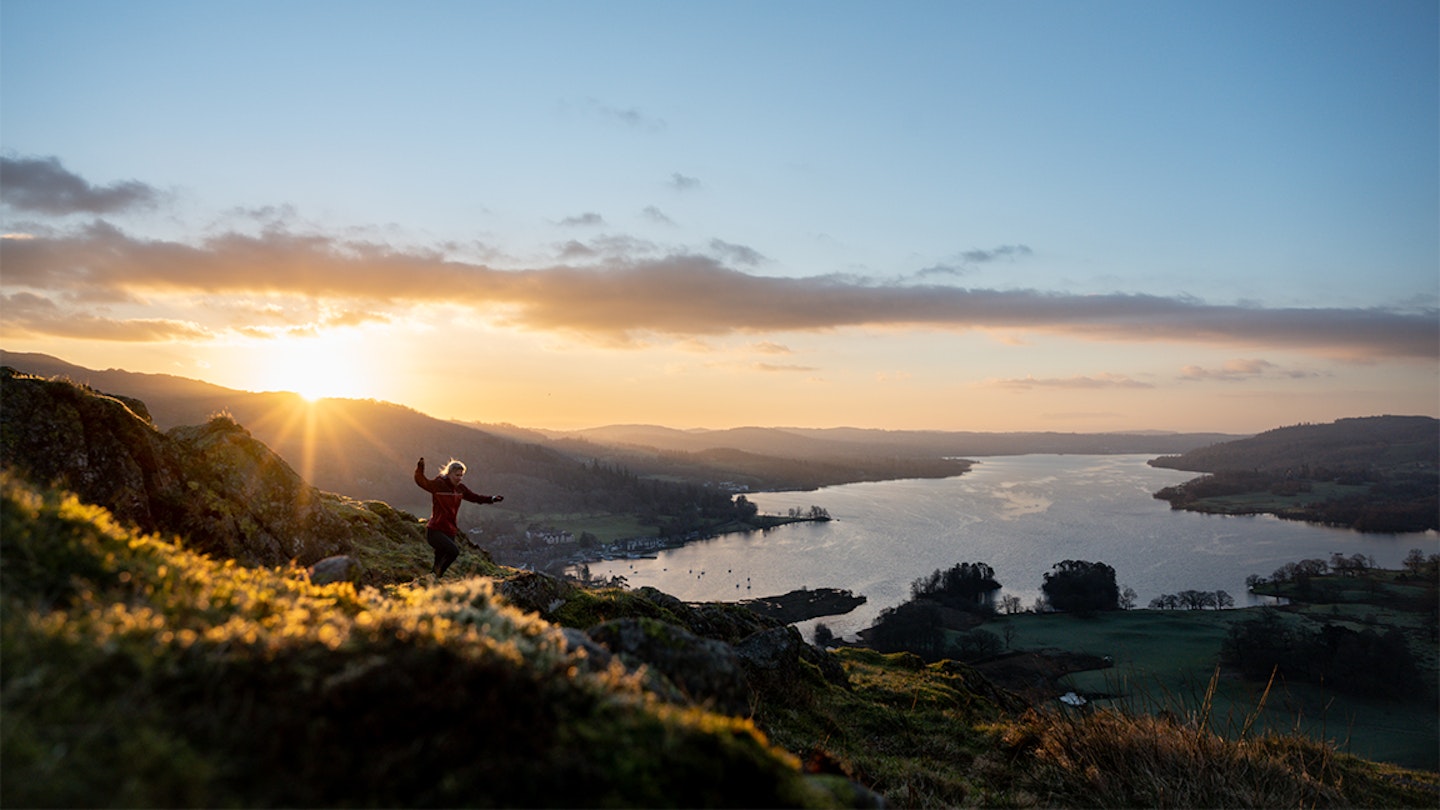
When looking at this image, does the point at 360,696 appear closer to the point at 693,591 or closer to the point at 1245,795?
the point at 1245,795

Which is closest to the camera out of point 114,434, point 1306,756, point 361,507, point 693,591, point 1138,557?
point 114,434

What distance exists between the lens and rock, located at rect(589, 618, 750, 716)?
620 centimetres

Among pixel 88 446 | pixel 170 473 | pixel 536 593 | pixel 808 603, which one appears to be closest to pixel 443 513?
pixel 536 593

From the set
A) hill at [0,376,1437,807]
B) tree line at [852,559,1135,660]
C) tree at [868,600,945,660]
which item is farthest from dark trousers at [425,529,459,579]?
tree at [868,600,945,660]

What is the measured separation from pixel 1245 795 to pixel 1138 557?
15882 cm

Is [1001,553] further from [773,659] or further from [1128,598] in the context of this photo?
[773,659]

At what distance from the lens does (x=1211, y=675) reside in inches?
1806

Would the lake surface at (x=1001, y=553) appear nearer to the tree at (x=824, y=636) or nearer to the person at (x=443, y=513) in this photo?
the tree at (x=824, y=636)

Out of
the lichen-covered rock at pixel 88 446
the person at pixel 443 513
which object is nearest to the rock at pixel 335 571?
the lichen-covered rock at pixel 88 446

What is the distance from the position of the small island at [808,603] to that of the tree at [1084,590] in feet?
99.3

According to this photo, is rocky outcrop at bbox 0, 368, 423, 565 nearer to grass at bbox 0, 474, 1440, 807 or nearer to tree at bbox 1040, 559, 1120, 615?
grass at bbox 0, 474, 1440, 807

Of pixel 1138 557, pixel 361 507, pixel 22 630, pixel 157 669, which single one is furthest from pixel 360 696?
pixel 1138 557

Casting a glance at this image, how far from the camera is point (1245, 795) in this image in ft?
32.5

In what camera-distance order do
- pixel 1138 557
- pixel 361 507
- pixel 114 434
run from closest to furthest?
pixel 114 434 < pixel 361 507 < pixel 1138 557
